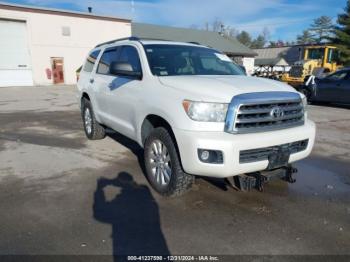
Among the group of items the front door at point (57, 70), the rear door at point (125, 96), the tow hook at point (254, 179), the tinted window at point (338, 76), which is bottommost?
the front door at point (57, 70)

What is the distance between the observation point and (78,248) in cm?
306

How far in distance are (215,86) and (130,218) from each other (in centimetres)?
179

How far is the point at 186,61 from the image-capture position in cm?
488

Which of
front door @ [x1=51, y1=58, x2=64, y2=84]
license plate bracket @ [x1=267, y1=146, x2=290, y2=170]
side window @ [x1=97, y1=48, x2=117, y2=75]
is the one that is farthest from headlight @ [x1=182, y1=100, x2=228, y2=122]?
front door @ [x1=51, y1=58, x2=64, y2=84]

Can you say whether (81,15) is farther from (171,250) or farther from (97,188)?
(171,250)

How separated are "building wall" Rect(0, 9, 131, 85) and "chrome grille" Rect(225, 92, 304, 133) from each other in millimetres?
25383

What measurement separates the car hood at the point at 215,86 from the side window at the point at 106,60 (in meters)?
1.93

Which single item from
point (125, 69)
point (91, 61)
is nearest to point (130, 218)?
point (125, 69)

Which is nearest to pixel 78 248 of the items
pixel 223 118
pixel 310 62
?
pixel 223 118

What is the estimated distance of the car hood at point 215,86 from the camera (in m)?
3.57

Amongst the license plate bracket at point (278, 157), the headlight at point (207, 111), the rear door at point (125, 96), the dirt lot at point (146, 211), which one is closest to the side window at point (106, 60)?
the rear door at point (125, 96)

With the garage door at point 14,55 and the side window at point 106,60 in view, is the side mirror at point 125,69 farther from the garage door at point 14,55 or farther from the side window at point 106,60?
the garage door at point 14,55

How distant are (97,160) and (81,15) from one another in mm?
24684

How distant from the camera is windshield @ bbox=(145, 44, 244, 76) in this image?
459 cm
